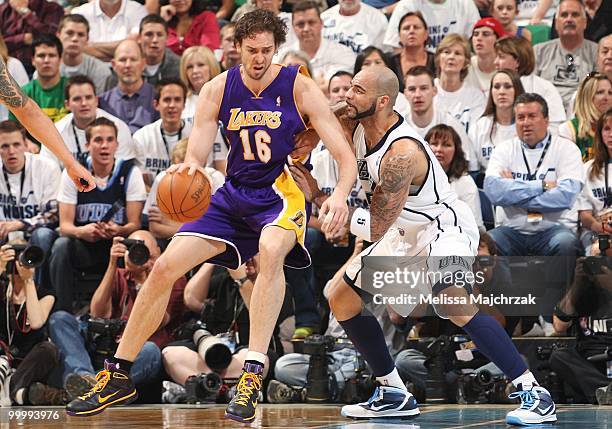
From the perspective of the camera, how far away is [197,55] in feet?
34.5

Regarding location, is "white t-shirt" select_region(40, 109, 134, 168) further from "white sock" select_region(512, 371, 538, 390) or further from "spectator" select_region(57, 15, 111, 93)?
"white sock" select_region(512, 371, 538, 390)

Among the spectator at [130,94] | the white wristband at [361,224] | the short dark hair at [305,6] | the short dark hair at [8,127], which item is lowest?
the white wristband at [361,224]

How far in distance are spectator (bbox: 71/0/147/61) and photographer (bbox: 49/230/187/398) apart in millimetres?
4069

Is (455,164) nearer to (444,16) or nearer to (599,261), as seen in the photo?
(599,261)

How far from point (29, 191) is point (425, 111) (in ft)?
11.8

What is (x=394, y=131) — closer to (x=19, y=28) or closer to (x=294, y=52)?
(x=294, y=52)

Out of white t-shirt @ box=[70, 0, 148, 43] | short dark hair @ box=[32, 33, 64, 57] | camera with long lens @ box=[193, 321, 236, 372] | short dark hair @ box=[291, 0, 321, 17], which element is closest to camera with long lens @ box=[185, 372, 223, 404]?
camera with long lens @ box=[193, 321, 236, 372]

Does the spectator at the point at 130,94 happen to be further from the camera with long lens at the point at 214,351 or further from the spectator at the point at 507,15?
the spectator at the point at 507,15

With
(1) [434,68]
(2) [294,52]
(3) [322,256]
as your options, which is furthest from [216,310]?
(1) [434,68]

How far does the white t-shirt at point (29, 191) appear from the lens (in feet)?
31.4

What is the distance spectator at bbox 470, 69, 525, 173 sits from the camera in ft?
31.7

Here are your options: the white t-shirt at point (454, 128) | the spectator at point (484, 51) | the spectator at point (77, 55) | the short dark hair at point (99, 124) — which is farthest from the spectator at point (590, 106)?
the spectator at point (77, 55)

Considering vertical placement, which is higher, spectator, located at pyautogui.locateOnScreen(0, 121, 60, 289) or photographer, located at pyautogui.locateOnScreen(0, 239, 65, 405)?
spectator, located at pyautogui.locateOnScreen(0, 121, 60, 289)

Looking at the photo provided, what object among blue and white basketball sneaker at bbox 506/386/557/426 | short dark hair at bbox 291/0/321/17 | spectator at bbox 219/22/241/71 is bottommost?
blue and white basketball sneaker at bbox 506/386/557/426
